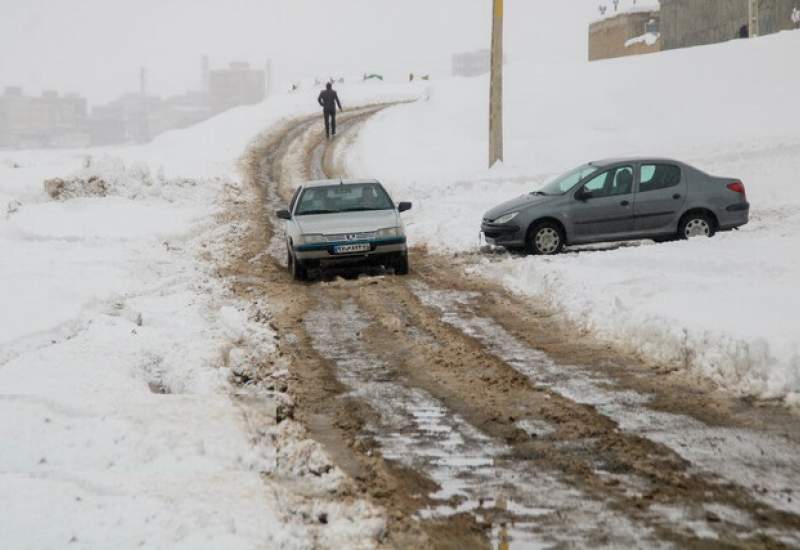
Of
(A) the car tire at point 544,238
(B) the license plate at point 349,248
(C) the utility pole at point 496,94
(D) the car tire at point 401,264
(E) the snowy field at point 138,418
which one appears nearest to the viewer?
(E) the snowy field at point 138,418

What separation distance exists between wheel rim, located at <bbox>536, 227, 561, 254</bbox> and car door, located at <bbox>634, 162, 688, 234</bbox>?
4.42ft

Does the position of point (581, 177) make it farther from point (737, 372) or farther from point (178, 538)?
point (178, 538)

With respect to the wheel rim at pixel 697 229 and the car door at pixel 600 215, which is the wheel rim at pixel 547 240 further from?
the wheel rim at pixel 697 229

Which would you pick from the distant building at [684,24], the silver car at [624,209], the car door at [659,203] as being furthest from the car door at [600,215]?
the distant building at [684,24]

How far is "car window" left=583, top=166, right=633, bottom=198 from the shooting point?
613 inches

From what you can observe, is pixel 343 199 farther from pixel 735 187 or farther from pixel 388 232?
pixel 735 187

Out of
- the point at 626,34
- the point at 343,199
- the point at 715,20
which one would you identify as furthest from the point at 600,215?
the point at 626,34

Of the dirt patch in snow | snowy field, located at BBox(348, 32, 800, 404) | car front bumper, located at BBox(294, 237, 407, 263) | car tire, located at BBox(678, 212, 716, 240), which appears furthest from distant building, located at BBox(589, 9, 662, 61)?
the dirt patch in snow

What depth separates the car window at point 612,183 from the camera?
1558 cm

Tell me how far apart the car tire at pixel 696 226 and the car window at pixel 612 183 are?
3.48 feet

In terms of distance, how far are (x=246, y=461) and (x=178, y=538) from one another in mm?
1299

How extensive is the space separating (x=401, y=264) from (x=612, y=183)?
403cm

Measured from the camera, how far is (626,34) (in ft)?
179

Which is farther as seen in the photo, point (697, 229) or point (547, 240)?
point (697, 229)
